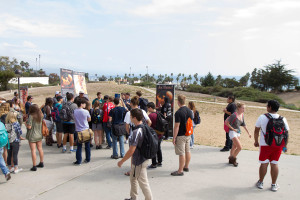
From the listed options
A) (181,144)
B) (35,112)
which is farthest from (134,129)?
(35,112)

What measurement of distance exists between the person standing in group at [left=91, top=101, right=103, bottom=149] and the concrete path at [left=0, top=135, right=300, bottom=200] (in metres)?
0.87

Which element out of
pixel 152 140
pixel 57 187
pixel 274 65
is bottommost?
pixel 57 187

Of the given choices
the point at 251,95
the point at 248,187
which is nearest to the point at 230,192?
the point at 248,187

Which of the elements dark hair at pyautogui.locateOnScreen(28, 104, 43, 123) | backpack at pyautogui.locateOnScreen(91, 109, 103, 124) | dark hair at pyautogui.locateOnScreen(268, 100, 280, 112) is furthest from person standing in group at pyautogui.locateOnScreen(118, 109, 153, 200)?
backpack at pyautogui.locateOnScreen(91, 109, 103, 124)

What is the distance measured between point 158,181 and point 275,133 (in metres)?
2.41

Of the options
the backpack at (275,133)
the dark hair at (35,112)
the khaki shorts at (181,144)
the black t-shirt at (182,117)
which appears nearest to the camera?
the backpack at (275,133)

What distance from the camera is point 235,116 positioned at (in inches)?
213

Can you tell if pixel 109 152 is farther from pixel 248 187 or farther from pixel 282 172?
pixel 282 172

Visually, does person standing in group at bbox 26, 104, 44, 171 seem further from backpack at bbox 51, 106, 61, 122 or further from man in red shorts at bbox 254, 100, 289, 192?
man in red shorts at bbox 254, 100, 289, 192

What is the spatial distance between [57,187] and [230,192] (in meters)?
3.28

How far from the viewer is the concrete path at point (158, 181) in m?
4.14

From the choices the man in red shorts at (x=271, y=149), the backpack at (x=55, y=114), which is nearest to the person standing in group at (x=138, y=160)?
the man in red shorts at (x=271, y=149)

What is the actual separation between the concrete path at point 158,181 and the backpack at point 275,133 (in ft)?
3.22

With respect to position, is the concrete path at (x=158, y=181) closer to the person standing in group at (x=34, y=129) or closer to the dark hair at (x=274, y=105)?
the person standing in group at (x=34, y=129)
